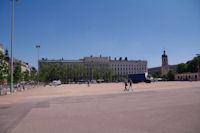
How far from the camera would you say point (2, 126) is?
696 centimetres

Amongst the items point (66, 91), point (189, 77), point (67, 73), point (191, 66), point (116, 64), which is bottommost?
point (66, 91)

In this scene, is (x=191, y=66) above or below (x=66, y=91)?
above

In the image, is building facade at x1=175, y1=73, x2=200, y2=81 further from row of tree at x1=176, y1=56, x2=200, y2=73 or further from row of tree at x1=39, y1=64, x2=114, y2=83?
row of tree at x1=39, y1=64, x2=114, y2=83

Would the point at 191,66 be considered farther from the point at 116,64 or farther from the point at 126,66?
the point at 116,64

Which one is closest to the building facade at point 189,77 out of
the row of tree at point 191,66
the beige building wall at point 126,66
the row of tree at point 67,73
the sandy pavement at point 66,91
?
the row of tree at point 191,66

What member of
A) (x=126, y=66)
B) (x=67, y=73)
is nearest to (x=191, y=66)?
(x=126, y=66)

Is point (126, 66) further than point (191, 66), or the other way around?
point (126, 66)

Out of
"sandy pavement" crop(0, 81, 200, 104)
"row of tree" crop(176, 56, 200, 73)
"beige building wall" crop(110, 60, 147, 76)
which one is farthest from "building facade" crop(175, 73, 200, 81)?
"beige building wall" crop(110, 60, 147, 76)

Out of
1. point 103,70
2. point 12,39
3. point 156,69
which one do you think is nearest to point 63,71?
point 103,70

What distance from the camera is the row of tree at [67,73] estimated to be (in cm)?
10550

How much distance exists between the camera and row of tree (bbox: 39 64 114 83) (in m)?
106

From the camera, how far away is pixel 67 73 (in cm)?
11162

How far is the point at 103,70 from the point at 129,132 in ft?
376

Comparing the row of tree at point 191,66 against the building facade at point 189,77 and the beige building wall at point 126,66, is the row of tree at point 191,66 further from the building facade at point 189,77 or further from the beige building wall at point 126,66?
the beige building wall at point 126,66
